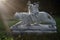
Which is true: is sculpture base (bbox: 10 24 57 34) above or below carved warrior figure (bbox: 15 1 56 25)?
below

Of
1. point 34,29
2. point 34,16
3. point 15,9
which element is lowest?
point 34,29

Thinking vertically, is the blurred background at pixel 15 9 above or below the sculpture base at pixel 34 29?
above

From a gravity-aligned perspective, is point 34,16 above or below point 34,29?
above

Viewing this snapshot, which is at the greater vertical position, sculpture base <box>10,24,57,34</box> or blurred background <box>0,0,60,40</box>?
blurred background <box>0,0,60,40</box>

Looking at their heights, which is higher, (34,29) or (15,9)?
(15,9)

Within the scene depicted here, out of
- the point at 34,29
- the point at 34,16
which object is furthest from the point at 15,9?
the point at 34,29

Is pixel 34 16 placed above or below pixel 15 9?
below

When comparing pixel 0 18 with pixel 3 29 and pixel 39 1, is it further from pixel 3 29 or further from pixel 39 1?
pixel 39 1

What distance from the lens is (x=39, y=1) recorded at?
4.27 meters

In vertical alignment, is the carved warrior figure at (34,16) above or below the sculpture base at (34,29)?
above

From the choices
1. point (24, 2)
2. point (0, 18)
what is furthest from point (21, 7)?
point (0, 18)

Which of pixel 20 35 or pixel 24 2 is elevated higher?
pixel 24 2

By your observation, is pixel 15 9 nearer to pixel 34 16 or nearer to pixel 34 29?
pixel 34 16

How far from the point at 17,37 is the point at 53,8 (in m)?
0.77
